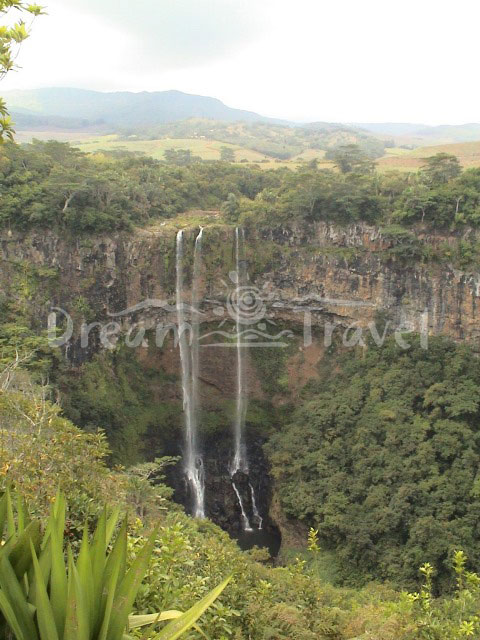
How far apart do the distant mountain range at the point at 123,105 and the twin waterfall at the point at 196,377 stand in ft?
380

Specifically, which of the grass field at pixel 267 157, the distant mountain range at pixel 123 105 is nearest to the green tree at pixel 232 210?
the grass field at pixel 267 157

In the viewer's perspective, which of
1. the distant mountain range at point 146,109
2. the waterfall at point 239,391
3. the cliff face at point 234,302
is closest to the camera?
the cliff face at point 234,302

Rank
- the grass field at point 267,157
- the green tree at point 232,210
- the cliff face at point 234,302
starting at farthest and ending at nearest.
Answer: the grass field at point 267,157 < the green tree at point 232,210 < the cliff face at point 234,302

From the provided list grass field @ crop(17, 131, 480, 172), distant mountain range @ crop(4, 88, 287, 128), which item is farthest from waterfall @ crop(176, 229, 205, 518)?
distant mountain range @ crop(4, 88, 287, 128)

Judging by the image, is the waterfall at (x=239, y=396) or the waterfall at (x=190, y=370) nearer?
the waterfall at (x=190, y=370)

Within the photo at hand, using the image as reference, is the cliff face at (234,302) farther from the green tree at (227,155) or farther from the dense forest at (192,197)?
the green tree at (227,155)

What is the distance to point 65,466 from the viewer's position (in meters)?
5.53

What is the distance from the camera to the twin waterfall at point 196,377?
792 inches

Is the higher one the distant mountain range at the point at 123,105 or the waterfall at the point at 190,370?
the distant mountain range at the point at 123,105

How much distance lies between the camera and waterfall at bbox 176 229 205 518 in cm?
2020

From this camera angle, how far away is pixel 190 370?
70.0 ft

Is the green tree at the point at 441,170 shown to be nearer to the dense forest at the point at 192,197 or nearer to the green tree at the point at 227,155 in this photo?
the dense forest at the point at 192,197

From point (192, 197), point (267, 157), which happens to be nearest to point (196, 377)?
point (192, 197)

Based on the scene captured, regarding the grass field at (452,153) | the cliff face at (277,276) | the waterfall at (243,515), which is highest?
the grass field at (452,153)
